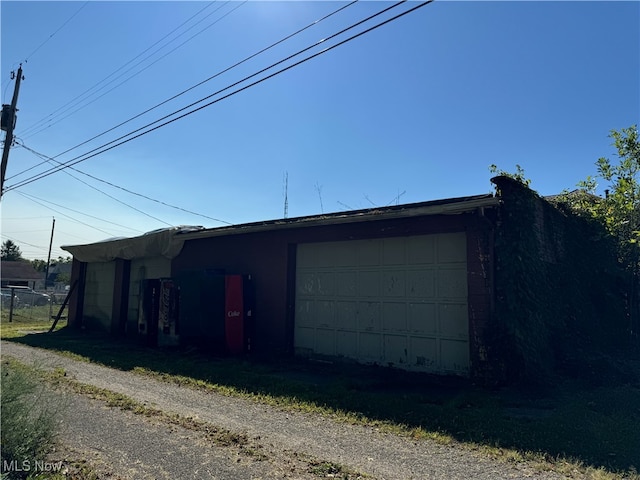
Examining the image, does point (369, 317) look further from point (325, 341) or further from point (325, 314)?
point (325, 341)

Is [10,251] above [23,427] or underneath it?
above

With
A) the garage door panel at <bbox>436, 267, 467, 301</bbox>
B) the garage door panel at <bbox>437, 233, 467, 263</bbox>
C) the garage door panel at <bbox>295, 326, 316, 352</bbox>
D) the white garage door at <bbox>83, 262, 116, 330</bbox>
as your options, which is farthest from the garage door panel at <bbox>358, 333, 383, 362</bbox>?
the white garage door at <bbox>83, 262, 116, 330</bbox>

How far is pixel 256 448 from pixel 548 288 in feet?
21.3

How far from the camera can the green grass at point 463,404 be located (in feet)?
14.7

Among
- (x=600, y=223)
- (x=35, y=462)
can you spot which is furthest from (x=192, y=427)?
(x=600, y=223)

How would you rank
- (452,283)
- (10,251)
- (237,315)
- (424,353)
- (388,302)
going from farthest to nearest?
(10,251) → (237,315) → (388,302) → (424,353) → (452,283)

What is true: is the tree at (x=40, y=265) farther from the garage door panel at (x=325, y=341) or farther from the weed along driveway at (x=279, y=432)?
the weed along driveway at (x=279, y=432)

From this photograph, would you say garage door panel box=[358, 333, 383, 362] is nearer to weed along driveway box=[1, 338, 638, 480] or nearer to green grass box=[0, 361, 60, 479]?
weed along driveway box=[1, 338, 638, 480]

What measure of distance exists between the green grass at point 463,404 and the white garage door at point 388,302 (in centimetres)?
45

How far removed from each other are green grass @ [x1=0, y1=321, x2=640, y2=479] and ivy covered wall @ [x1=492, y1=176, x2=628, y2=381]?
598 millimetres

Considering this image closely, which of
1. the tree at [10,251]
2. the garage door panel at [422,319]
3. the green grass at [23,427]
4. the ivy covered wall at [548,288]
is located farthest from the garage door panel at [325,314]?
the tree at [10,251]

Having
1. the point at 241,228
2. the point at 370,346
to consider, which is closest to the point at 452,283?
the point at 370,346

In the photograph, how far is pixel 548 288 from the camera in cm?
849

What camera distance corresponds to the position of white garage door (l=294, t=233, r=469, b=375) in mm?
8133
